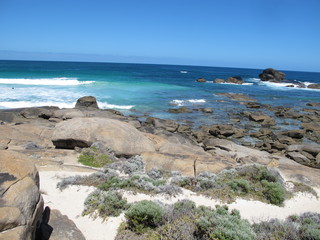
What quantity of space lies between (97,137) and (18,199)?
707 cm

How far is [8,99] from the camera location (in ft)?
96.4

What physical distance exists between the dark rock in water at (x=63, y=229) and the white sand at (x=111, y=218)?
399 millimetres

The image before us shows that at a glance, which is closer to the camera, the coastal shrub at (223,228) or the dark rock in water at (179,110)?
the coastal shrub at (223,228)

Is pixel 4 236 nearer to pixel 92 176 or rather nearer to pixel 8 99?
pixel 92 176

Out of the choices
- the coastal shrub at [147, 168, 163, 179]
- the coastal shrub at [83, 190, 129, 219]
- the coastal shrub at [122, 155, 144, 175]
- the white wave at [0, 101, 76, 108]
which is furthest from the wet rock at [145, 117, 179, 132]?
the coastal shrub at [83, 190, 129, 219]

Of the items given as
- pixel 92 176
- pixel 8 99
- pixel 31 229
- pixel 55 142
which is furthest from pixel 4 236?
pixel 8 99

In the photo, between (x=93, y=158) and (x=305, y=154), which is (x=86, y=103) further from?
(x=305, y=154)

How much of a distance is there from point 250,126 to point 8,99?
85.2 feet

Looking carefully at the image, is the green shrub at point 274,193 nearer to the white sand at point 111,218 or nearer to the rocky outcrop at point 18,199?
the white sand at point 111,218

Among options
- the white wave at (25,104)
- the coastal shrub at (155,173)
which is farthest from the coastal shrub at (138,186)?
the white wave at (25,104)

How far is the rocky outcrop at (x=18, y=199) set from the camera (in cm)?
391

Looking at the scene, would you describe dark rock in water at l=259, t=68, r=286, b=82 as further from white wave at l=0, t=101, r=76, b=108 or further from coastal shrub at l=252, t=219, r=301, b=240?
coastal shrub at l=252, t=219, r=301, b=240

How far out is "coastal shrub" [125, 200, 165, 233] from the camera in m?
6.00

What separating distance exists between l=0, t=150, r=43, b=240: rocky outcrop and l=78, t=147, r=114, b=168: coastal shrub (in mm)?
5042
